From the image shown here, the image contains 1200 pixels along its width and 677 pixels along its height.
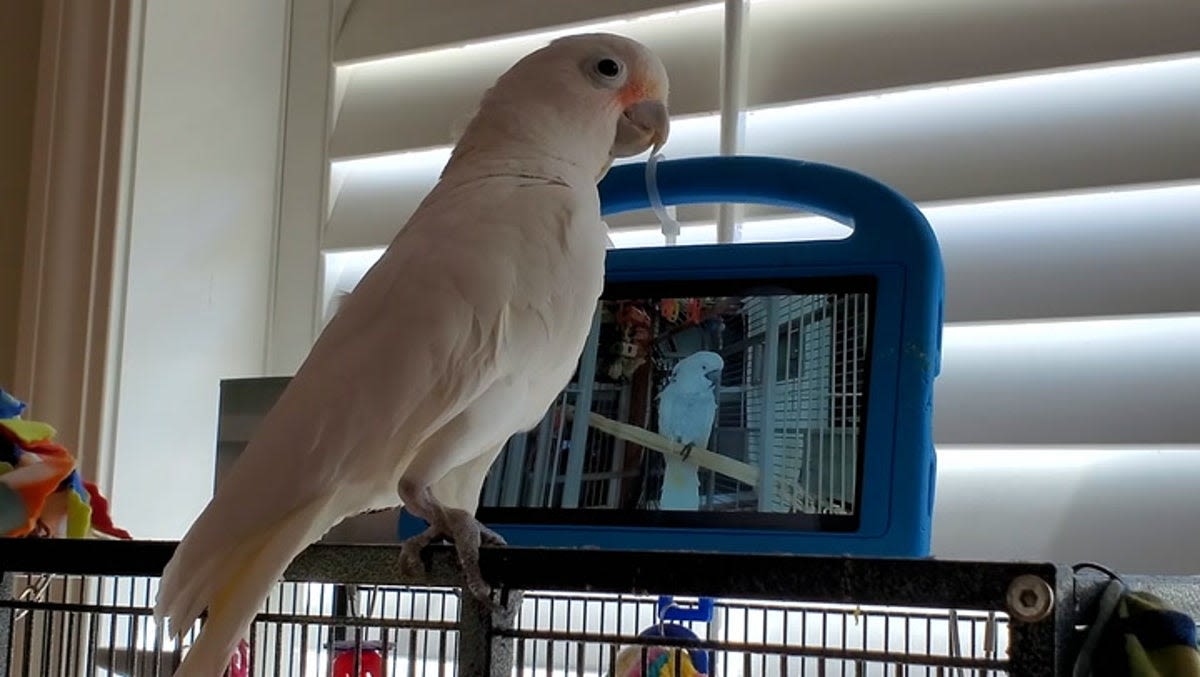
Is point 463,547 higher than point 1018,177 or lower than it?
lower

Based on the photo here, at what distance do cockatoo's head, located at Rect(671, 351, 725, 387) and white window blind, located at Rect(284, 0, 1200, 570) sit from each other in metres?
0.25

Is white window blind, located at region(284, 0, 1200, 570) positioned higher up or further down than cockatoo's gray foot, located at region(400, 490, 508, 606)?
higher up

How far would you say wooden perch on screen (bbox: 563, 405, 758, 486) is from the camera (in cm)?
95

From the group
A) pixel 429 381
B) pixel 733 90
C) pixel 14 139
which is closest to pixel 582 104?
pixel 733 90

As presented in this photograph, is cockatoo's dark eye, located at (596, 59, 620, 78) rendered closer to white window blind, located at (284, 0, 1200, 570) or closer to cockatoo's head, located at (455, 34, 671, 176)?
cockatoo's head, located at (455, 34, 671, 176)

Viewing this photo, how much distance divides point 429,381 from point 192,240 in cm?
74

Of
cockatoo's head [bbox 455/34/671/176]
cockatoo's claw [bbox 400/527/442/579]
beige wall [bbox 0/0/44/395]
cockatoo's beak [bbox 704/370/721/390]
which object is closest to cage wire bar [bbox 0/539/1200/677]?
cockatoo's claw [bbox 400/527/442/579]

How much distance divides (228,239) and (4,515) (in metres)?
0.54

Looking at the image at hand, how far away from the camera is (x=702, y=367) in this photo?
0.97 meters

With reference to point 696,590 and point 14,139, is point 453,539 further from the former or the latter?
point 14,139

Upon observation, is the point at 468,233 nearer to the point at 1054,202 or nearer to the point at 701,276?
the point at 701,276

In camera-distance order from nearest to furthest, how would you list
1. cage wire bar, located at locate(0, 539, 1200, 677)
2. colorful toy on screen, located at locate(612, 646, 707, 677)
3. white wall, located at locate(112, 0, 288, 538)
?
cage wire bar, located at locate(0, 539, 1200, 677) < colorful toy on screen, located at locate(612, 646, 707, 677) < white wall, located at locate(112, 0, 288, 538)

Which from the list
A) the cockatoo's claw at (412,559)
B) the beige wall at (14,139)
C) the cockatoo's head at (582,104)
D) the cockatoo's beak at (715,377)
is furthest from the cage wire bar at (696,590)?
the beige wall at (14,139)

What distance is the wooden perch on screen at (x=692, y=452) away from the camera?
3.11 feet
